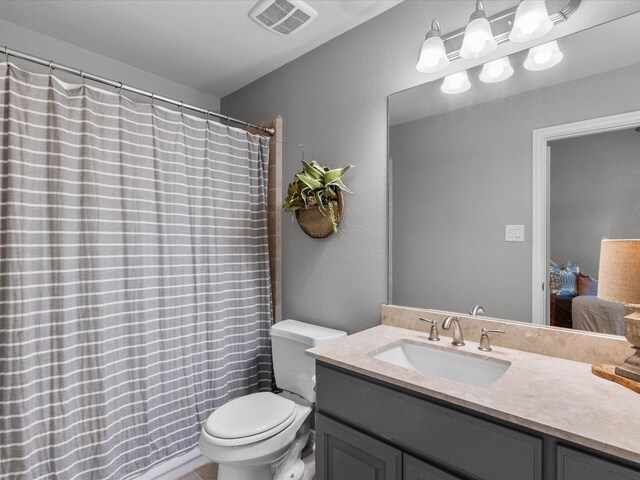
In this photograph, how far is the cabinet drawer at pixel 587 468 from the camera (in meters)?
0.69

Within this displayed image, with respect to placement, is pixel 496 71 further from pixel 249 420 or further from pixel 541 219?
pixel 249 420

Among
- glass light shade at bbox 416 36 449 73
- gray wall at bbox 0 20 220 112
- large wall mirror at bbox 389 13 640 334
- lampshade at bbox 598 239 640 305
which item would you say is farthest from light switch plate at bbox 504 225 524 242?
gray wall at bbox 0 20 220 112

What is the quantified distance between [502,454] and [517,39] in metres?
1.38

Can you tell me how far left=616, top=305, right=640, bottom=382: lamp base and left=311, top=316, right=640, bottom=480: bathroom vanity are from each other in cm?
5

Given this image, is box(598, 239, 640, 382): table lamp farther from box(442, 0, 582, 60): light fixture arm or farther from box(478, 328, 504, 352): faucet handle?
box(442, 0, 582, 60): light fixture arm

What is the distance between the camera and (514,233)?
4.40 feet

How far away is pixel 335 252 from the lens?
1.95 m

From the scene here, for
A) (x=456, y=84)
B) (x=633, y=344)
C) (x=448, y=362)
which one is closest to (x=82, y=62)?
(x=456, y=84)

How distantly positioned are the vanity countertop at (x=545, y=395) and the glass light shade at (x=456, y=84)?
111 centimetres

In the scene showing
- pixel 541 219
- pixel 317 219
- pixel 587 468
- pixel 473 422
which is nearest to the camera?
pixel 587 468

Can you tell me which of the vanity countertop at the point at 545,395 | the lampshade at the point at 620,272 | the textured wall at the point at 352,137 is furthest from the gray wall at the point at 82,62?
the lampshade at the point at 620,272

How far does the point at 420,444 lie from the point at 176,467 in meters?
1.53

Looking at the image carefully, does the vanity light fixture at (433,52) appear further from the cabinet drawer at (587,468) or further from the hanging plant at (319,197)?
the cabinet drawer at (587,468)

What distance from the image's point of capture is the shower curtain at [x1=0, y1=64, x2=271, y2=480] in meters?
1.38
